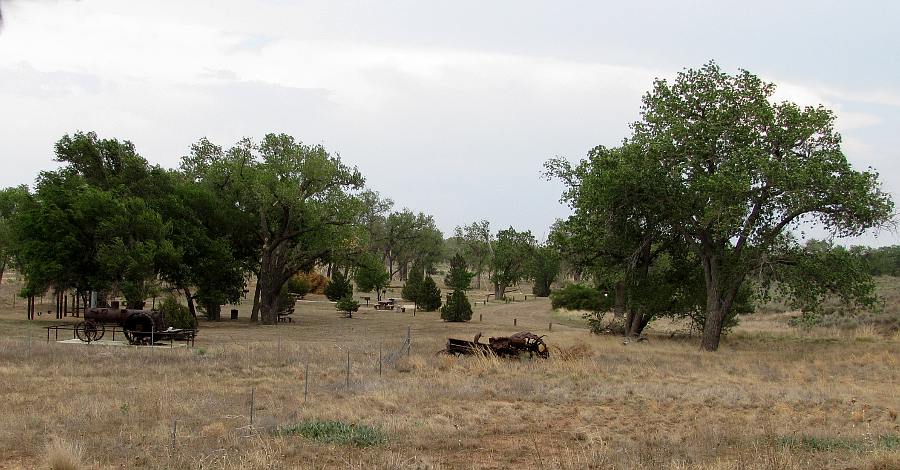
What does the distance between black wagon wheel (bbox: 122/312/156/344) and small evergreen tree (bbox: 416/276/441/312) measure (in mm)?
33010

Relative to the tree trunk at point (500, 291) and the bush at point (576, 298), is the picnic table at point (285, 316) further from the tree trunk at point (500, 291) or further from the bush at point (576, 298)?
the tree trunk at point (500, 291)

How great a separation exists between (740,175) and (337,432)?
771 inches

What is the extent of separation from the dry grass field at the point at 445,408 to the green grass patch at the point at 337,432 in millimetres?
41

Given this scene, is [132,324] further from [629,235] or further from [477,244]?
[477,244]

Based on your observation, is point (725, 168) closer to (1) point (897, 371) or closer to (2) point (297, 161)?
(1) point (897, 371)

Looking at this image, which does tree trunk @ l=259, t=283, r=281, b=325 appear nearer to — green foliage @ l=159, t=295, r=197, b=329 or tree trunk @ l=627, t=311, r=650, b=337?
green foliage @ l=159, t=295, r=197, b=329

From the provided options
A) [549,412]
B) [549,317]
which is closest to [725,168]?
[549,412]

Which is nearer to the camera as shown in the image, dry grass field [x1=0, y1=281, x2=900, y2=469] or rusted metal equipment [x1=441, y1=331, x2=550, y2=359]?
dry grass field [x1=0, y1=281, x2=900, y2=469]

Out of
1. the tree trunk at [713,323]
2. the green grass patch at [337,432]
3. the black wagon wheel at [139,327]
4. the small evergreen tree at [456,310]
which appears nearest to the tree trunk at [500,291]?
the small evergreen tree at [456,310]

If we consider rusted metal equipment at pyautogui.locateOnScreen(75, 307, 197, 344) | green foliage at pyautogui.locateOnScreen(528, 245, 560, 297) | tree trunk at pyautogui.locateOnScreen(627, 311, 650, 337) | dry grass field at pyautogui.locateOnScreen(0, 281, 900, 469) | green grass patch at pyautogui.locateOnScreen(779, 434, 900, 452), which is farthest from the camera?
green foliage at pyautogui.locateOnScreen(528, 245, 560, 297)

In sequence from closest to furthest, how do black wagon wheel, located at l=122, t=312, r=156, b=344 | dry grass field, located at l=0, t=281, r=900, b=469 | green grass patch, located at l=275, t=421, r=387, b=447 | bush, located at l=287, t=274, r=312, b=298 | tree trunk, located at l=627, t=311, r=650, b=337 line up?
dry grass field, located at l=0, t=281, r=900, b=469 → green grass patch, located at l=275, t=421, r=387, b=447 → black wagon wheel, located at l=122, t=312, r=156, b=344 → tree trunk, located at l=627, t=311, r=650, b=337 → bush, located at l=287, t=274, r=312, b=298

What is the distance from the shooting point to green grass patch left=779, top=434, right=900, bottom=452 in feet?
33.6

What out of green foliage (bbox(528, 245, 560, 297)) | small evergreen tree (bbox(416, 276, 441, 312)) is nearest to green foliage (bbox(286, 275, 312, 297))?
small evergreen tree (bbox(416, 276, 441, 312))

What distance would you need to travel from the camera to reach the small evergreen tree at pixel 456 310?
157ft
